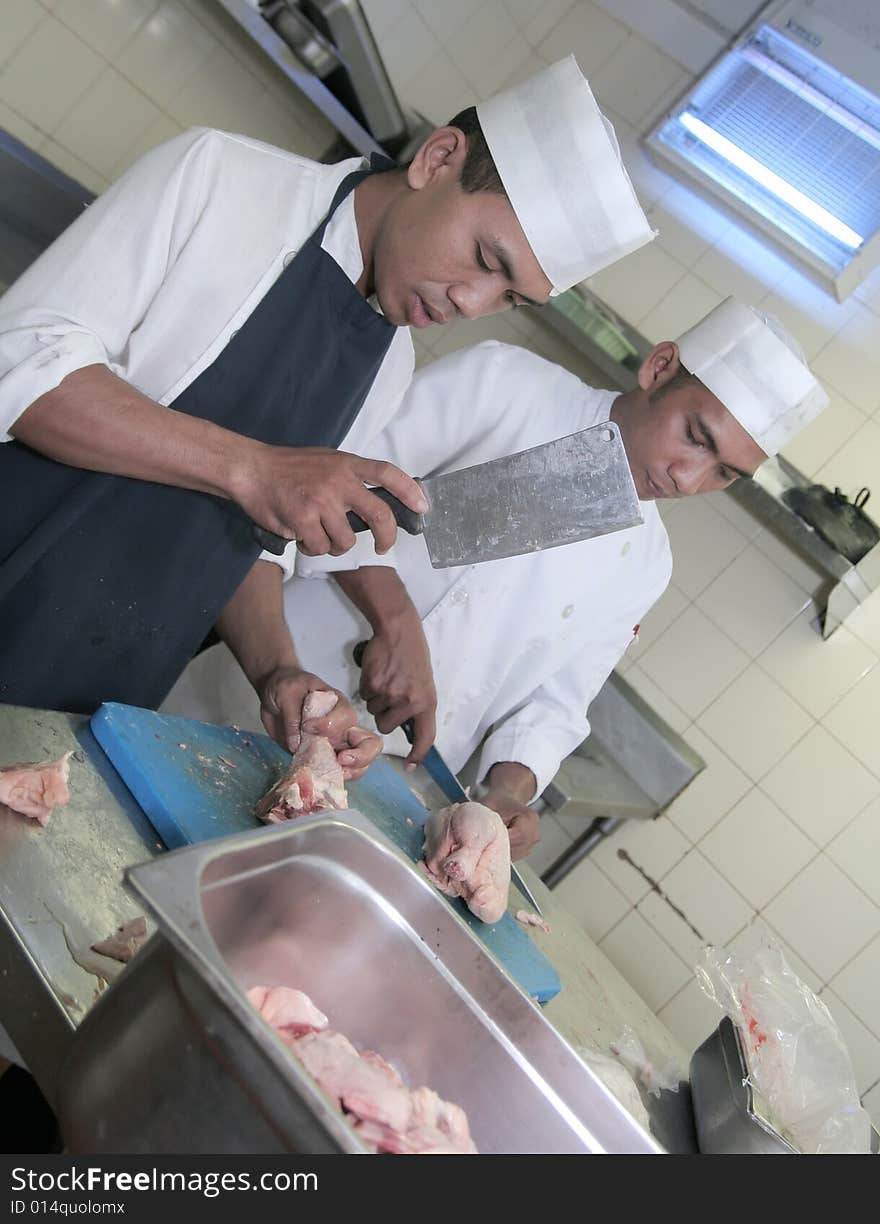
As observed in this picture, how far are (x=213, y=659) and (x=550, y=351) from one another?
2.05 meters

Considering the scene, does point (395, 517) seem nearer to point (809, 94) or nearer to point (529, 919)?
point (529, 919)

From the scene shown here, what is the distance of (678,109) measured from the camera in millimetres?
3436

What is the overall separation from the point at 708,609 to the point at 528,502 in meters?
2.01

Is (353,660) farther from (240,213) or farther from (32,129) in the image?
(32,129)

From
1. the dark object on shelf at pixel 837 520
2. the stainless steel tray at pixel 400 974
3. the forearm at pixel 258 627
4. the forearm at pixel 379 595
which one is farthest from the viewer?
the dark object on shelf at pixel 837 520

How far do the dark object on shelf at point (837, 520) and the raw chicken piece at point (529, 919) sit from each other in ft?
5.77

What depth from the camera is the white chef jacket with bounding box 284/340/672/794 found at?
2223mm

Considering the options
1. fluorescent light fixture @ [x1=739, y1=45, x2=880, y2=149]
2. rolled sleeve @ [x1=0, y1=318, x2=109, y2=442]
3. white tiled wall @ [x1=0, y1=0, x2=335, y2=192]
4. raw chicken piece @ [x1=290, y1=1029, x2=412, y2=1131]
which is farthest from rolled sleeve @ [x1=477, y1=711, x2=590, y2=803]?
fluorescent light fixture @ [x1=739, y1=45, x2=880, y2=149]

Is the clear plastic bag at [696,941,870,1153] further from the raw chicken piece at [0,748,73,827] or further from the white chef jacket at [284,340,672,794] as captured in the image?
the raw chicken piece at [0,748,73,827]

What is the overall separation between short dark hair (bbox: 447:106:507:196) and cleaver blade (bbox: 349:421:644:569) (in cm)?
43

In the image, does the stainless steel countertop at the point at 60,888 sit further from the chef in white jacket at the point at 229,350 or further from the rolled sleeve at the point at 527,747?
the rolled sleeve at the point at 527,747

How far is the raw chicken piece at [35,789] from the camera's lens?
1002 mm

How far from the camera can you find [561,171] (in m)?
1.60

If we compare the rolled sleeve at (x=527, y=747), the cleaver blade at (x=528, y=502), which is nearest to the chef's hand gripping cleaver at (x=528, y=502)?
the cleaver blade at (x=528, y=502)
